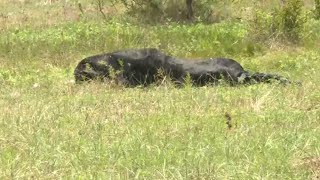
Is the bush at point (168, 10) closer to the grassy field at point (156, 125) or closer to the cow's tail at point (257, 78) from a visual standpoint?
the grassy field at point (156, 125)

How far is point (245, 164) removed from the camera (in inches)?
165

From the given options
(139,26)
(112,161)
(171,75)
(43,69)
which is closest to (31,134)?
(112,161)

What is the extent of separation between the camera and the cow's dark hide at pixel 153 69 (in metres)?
8.27

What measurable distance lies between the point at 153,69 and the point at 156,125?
120 inches

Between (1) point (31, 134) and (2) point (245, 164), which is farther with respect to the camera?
(1) point (31, 134)

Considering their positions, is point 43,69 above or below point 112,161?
below

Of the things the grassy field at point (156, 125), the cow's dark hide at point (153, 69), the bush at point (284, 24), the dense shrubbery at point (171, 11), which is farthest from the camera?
the dense shrubbery at point (171, 11)

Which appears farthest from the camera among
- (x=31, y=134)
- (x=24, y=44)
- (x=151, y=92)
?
(x=24, y=44)

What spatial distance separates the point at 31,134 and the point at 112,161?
3.45ft

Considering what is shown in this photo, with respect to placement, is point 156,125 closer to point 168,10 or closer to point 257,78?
point 257,78

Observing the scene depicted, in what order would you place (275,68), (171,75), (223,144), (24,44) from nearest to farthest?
(223,144), (171,75), (275,68), (24,44)

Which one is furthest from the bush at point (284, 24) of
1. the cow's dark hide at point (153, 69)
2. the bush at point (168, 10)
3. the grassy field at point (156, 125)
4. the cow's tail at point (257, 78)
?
the cow's tail at point (257, 78)

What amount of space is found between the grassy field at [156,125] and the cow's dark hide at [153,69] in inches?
19.4

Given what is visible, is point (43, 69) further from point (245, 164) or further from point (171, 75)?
point (245, 164)
